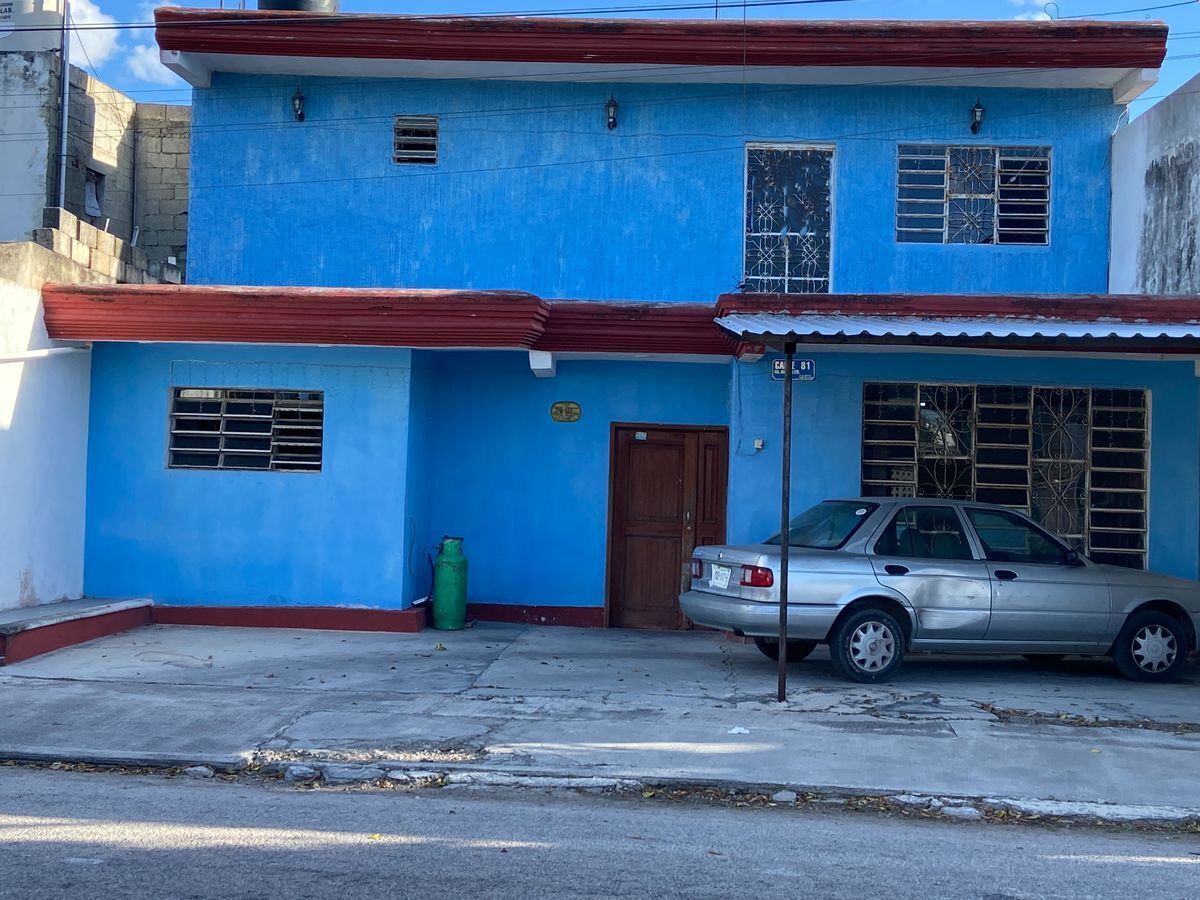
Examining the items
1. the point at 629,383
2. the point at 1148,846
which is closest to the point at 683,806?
the point at 1148,846

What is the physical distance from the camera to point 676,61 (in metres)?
14.0

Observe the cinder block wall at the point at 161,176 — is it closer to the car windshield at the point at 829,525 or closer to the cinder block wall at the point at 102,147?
the cinder block wall at the point at 102,147

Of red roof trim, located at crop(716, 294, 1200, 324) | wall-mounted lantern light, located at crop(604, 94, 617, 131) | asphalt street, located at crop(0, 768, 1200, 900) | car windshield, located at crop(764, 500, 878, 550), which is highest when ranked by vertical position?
wall-mounted lantern light, located at crop(604, 94, 617, 131)

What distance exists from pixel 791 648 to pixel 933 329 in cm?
325

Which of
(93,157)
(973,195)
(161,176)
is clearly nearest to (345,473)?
(973,195)

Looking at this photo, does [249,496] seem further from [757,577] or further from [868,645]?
[868,645]

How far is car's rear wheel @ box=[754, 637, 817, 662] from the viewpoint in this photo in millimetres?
11000

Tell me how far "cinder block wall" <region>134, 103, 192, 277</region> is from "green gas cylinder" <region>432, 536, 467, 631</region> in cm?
941

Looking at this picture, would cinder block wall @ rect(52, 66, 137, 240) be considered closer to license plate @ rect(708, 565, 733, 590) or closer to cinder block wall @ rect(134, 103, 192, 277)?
cinder block wall @ rect(134, 103, 192, 277)

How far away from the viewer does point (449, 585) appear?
12656mm

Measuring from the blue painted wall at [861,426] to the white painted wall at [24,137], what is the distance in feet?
35.9

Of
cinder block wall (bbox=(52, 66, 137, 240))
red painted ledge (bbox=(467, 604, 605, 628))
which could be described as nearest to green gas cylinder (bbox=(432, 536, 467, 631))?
red painted ledge (bbox=(467, 604, 605, 628))

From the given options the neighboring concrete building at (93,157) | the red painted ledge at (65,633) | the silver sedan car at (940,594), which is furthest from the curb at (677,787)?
the neighboring concrete building at (93,157)

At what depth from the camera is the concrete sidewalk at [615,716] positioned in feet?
24.8
